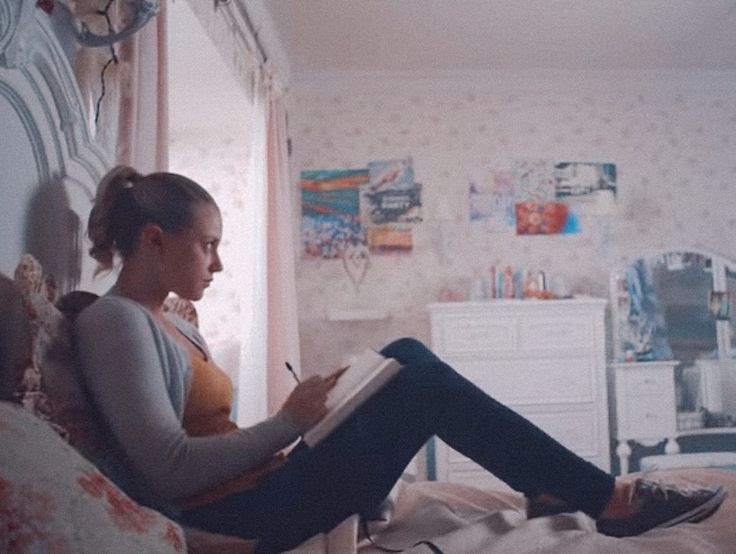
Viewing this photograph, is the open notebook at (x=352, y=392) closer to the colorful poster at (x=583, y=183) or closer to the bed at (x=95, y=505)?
the bed at (x=95, y=505)

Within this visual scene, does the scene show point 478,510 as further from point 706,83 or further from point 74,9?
point 706,83

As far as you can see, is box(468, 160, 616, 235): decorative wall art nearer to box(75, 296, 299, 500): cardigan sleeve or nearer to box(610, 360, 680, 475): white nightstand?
box(610, 360, 680, 475): white nightstand

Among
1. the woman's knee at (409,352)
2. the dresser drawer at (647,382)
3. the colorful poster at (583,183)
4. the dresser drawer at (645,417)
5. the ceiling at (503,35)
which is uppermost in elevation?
the ceiling at (503,35)

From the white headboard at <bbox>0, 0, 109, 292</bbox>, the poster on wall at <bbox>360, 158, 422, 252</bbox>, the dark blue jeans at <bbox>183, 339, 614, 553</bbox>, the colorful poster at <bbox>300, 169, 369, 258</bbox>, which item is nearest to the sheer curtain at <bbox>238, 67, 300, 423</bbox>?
the colorful poster at <bbox>300, 169, 369, 258</bbox>

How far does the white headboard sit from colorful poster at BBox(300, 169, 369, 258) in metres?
2.94

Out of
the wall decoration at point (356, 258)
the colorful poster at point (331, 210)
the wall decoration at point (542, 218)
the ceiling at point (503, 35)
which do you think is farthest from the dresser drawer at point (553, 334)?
the ceiling at point (503, 35)

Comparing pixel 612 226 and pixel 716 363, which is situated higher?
pixel 612 226

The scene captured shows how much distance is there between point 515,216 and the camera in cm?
471

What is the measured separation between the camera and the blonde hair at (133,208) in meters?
1.43

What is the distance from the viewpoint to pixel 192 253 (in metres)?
1.46

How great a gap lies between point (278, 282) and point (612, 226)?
92.3 inches

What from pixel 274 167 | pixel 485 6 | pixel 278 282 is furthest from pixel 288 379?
pixel 485 6

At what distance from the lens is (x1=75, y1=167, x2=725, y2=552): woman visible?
3.95ft

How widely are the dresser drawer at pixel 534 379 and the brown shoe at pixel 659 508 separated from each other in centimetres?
259
